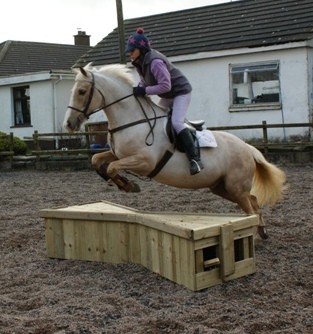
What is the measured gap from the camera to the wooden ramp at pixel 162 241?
499cm

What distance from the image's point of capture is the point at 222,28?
64.0ft

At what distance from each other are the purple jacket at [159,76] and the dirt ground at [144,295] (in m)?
1.86

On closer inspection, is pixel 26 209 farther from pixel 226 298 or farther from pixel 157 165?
pixel 226 298

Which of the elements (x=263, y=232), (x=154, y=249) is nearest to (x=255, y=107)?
(x=263, y=232)

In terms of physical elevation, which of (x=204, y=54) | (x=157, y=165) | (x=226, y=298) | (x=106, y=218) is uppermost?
(x=204, y=54)

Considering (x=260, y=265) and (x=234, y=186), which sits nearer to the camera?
(x=260, y=265)

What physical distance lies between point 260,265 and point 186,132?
1.55m

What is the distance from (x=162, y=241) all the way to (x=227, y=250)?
0.63 metres

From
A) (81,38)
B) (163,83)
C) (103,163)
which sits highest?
(81,38)

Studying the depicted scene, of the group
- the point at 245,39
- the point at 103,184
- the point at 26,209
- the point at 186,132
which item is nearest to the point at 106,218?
the point at 186,132

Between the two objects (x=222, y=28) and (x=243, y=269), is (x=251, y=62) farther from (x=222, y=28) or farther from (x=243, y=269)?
(x=243, y=269)

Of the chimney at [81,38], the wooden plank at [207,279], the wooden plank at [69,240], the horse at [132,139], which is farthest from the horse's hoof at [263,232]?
the chimney at [81,38]

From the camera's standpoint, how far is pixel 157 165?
5.91m

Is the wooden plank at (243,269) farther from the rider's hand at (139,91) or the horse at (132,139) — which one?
the rider's hand at (139,91)
